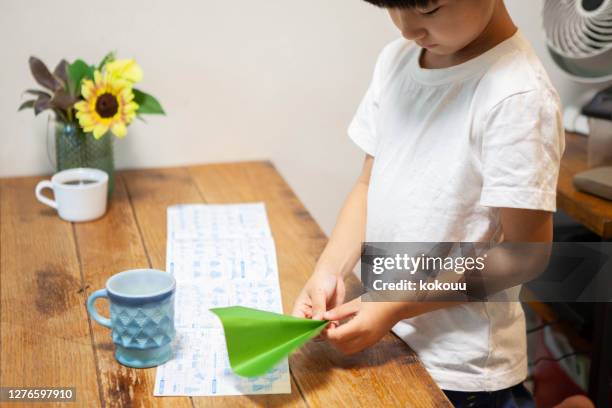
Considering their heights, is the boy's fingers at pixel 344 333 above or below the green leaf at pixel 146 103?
below

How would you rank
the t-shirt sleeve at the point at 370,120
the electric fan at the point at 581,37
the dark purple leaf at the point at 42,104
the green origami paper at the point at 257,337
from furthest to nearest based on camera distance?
the electric fan at the point at 581,37 → the dark purple leaf at the point at 42,104 → the t-shirt sleeve at the point at 370,120 → the green origami paper at the point at 257,337

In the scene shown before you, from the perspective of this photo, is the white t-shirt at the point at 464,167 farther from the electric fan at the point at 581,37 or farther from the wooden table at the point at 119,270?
the electric fan at the point at 581,37

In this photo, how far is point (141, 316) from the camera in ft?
2.69

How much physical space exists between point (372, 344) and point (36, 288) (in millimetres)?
506

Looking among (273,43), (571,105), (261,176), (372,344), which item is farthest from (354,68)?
(372,344)

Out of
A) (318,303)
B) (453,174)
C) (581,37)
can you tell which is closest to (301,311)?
(318,303)

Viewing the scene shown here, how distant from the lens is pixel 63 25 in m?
1.40

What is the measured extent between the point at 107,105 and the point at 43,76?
0.13m

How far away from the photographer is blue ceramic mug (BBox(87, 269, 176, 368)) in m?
0.81

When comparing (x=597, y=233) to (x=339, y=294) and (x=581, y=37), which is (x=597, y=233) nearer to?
(x=581, y=37)

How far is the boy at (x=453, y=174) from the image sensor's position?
2.73 ft

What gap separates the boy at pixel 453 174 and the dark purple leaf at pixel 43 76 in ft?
1.84

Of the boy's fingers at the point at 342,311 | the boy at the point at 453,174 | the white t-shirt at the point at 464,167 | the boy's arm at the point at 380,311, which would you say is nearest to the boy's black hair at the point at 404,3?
the boy at the point at 453,174

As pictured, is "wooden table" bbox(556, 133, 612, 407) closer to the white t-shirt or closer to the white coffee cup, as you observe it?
the white t-shirt
